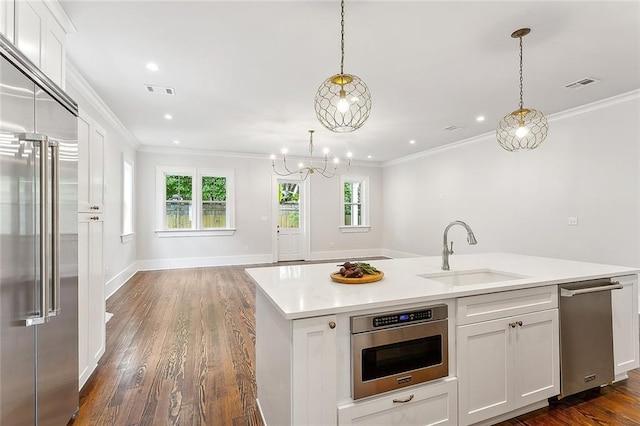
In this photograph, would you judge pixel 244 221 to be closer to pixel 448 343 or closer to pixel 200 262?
pixel 200 262

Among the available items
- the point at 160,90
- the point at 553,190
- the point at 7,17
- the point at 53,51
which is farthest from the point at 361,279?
the point at 553,190

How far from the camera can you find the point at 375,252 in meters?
8.83

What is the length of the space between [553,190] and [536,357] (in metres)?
3.78

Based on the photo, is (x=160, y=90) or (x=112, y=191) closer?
(x=160, y=90)

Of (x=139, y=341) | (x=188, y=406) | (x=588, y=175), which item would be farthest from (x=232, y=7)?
(x=588, y=175)

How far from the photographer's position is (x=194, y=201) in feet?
23.2

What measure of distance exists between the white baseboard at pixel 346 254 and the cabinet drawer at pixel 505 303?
21.1ft

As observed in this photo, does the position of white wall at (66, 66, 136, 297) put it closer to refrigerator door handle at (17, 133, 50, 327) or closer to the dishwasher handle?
refrigerator door handle at (17, 133, 50, 327)

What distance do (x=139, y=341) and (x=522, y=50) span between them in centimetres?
456

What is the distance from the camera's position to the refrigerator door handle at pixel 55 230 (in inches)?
55.8

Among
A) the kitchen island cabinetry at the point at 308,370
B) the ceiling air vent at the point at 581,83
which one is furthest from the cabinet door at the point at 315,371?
the ceiling air vent at the point at 581,83

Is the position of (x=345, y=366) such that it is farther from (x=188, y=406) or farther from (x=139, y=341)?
(x=139, y=341)

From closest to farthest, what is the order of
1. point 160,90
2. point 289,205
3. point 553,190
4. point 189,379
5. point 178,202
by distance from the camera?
point 189,379
point 160,90
point 553,190
point 178,202
point 289,205

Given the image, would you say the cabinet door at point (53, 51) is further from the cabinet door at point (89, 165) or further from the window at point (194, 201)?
the window at point (194, 201)
